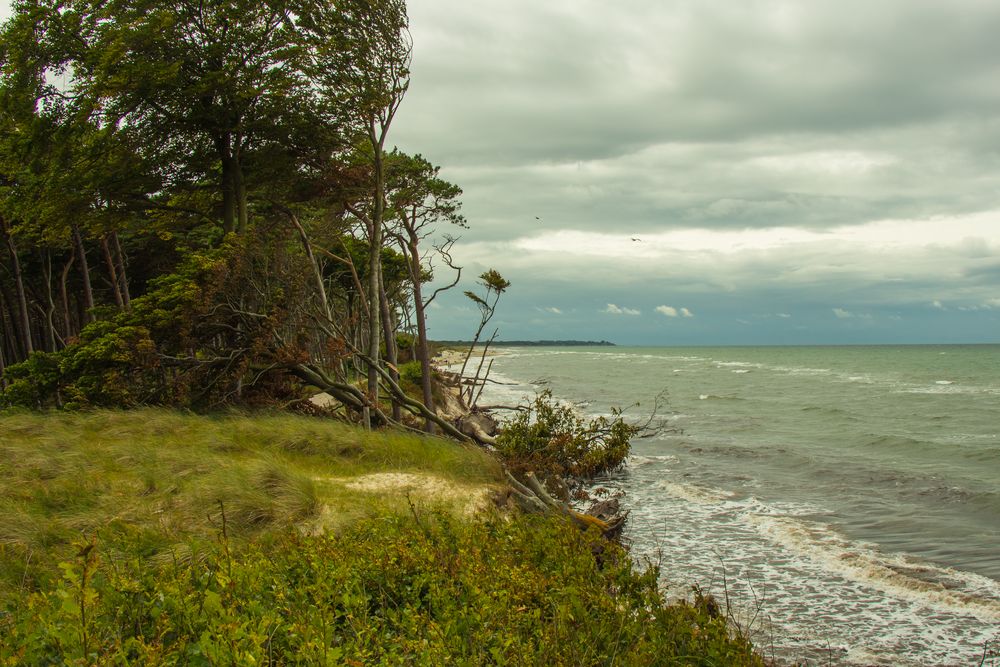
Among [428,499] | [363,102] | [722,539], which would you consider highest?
[363,102]

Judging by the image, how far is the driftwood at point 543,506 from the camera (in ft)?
34.4

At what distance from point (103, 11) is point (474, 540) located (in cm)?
1547

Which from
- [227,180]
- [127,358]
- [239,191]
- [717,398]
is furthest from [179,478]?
[717,398]

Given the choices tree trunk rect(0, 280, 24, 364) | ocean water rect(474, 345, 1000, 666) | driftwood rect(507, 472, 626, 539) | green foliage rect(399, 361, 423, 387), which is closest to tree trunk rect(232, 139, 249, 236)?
driftwood rect(507, 472, 626, 539)

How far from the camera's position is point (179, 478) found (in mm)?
8805

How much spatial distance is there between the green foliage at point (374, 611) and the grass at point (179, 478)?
0.57m

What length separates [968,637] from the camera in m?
8.41

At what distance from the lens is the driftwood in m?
10.5

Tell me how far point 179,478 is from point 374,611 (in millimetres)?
4581

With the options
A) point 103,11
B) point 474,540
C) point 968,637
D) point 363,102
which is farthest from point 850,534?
point 103,11

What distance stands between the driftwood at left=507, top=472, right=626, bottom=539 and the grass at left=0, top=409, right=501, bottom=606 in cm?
53

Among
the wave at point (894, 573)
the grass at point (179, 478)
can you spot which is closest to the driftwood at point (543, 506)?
the grass at point (179, 478)

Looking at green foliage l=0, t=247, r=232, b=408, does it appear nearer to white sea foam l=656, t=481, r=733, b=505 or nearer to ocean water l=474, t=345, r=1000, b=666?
ocean water l=474, t=345, r=1000, b=666

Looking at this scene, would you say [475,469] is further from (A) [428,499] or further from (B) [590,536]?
(B) [590,536]
